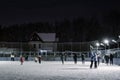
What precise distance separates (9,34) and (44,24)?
44.1 feet

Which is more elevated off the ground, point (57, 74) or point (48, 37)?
point (48, 37)

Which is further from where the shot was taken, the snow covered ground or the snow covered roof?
the snow covered roof

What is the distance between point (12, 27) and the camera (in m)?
123

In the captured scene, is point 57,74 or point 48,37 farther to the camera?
point 48,37

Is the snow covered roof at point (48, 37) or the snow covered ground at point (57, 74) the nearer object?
the snow covered ground at point (57, 74)

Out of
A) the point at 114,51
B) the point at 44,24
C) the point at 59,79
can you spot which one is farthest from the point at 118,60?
the point at 44,24

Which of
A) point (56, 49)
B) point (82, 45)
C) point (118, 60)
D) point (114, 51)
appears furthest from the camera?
point (56, 49)

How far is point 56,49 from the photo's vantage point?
81.1 metres

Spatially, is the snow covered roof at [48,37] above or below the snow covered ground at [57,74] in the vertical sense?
above

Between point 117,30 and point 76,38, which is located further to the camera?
point 76,38

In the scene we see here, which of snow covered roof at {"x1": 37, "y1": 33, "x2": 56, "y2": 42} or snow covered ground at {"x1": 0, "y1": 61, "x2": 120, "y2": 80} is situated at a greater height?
snow covered roof at {"x1": 37, "y1": 33, "x2": 56, "y2": 42}

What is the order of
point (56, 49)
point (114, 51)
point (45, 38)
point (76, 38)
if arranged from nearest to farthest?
Result: point (114, 51)
point (56, 49)
point (45, 38)
point (76, 38)

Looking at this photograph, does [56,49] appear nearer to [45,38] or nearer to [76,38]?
[45,38]

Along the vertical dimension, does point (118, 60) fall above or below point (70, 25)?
below
